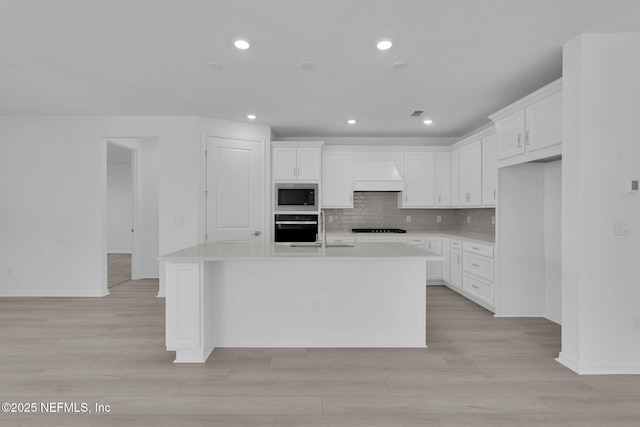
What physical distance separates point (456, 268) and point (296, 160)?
292 centimetres

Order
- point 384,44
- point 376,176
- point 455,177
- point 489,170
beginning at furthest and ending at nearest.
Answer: point 376,176 < point 455,177 < point 489,170 < point 384,44

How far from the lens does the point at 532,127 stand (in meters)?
3.30

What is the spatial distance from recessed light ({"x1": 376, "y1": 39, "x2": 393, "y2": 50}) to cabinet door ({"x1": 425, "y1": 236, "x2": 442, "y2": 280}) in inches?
137

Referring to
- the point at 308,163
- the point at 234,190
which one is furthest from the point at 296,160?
the point at 234,190

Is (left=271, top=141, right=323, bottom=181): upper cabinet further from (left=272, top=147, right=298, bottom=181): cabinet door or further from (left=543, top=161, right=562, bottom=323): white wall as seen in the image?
(left=543, top=161, right=562, bottom=323): white wall

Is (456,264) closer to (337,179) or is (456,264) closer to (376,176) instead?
(376,176)

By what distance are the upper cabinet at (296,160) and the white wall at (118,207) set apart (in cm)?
689

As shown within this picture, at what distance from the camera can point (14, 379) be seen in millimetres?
2441

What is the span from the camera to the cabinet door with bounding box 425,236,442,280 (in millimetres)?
5480

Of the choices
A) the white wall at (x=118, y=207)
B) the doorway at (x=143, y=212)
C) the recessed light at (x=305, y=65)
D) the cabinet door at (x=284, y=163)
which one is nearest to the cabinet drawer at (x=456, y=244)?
the cabinet door at (x=284, y=163)

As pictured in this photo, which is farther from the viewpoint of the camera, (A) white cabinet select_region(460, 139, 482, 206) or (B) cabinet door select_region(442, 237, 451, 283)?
(B) cabinet door select_region(442, 237, 451, 283)

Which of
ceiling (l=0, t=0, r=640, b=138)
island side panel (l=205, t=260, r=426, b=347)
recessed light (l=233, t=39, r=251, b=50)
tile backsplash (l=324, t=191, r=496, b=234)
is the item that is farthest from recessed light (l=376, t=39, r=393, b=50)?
tile backsplash (l=324, t=191, r=496, b=234)

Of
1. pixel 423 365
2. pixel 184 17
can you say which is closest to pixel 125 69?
pixel 184 17

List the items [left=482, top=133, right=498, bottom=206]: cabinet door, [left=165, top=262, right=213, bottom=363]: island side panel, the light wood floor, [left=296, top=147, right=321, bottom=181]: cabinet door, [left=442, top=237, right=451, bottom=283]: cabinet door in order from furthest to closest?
[left=296, top=147, right=321, bottom=181]: cabinet door, [left=442, top=237, right=451, bottom=283]: cabinet door, [left=482, top=133, right=498, bottom=206]: cabinet door, [left=165, top=262, right=213, bottom=363]: island side panel, the light wood floor
